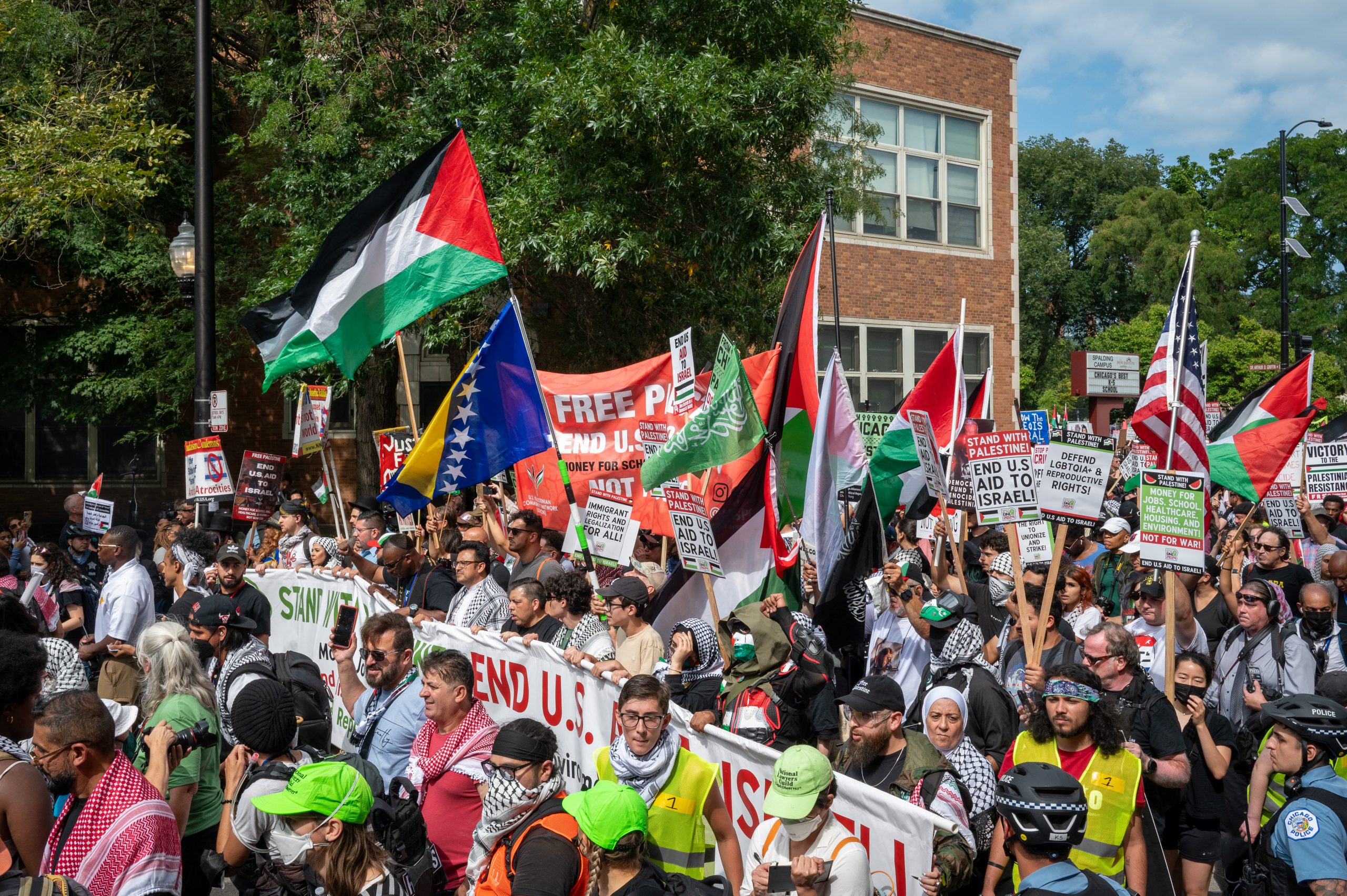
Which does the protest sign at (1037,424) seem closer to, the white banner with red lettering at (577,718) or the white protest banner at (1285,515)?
the white protest banner at (1285,515)

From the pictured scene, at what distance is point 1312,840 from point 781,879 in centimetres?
177

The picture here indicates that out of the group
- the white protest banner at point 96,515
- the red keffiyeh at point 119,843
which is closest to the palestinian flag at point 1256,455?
the red keffiyeh at point 119,843

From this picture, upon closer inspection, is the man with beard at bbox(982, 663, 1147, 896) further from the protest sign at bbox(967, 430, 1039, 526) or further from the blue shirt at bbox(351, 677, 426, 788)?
the blue shirt at bbox(351, 677, 426, 788)

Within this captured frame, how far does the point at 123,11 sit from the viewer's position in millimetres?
19234

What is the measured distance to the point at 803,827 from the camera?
4.05 meters

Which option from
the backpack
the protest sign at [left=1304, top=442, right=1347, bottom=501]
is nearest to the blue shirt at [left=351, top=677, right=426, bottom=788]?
the backpack

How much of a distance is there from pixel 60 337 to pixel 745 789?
19.0m

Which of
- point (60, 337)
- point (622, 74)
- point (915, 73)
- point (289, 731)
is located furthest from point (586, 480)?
point (915, 73)

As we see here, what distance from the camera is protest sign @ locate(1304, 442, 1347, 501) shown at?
1116 centimetres

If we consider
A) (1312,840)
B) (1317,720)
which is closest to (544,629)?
(1317,720)

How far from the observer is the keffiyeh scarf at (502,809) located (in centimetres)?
411

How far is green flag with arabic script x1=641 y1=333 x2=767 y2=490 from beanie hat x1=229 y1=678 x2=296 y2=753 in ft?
11.3

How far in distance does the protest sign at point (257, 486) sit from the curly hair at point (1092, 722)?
31.6 ft

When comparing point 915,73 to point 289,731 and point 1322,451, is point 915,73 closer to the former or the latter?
point 1322,451
